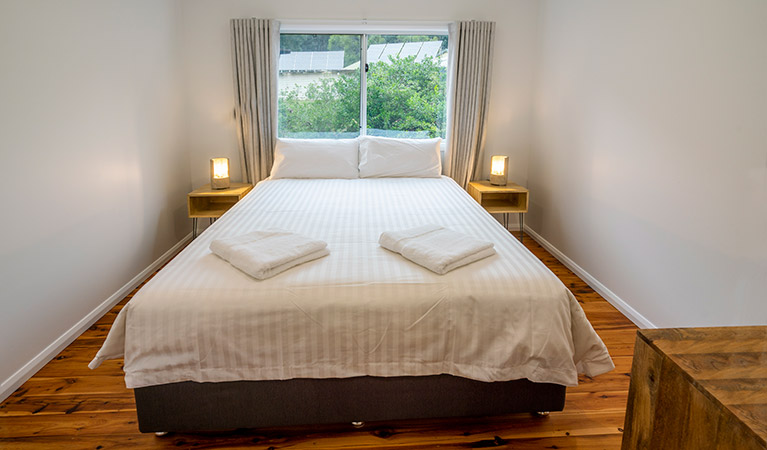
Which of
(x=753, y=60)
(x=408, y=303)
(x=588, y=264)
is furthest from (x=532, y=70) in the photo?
(x=408, y=303)

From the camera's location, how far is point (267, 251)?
1.88 m

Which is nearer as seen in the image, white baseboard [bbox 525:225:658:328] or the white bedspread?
the white bedspread

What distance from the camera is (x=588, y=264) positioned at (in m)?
3.27

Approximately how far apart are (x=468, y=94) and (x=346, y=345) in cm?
294

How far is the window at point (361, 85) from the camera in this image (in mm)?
4105

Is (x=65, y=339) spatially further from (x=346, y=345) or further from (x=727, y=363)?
(x=727, y=363)

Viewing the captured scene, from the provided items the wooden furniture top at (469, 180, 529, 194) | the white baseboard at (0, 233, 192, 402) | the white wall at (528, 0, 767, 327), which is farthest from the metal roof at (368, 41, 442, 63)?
the white baseboard at (0, 233, 192, 402)

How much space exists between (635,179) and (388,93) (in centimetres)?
221

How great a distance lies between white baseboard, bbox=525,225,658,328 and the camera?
2.65 meters

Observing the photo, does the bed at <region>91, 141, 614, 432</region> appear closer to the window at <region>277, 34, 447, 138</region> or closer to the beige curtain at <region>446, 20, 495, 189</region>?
the beige curtain at <region>446, 20, 495, 189</region>

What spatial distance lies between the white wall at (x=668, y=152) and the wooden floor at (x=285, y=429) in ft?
2.04

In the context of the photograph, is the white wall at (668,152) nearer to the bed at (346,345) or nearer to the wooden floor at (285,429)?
the wooden floor at (285,429)

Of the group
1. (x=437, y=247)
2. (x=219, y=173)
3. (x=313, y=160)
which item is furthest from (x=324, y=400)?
(x=219, y=173)

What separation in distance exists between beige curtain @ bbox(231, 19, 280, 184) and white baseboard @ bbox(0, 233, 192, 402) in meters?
1.16
